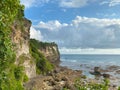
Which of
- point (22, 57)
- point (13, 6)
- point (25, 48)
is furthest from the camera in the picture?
point (25, 48)

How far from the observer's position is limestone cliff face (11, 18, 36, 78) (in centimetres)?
6539

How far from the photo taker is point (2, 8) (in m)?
19.9

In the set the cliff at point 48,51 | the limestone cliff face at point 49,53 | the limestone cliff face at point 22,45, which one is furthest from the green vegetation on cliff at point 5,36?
the limestone cliff face at point 49,53

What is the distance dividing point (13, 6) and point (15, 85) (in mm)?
29933

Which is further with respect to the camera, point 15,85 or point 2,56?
Answer: point 15,85

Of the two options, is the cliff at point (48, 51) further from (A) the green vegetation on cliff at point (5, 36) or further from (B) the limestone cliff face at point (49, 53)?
(A) the green vegetation on cliff at point (5, 36)

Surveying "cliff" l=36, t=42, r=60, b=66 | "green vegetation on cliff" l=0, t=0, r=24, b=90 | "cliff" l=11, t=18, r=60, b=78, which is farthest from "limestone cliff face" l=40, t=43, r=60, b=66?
"green vegetation on cliff" l=0, t=0, r=24, b=90

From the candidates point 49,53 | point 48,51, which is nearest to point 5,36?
point 48,51

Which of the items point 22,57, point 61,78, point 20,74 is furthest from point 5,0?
point 61,78

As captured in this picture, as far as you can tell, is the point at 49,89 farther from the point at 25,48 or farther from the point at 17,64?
the point at 25,48

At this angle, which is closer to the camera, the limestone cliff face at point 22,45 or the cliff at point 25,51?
the limestone cliff face at point 22,45

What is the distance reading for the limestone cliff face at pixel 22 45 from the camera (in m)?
65.4

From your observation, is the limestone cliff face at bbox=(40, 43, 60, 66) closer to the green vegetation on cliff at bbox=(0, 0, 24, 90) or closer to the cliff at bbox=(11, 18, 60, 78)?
the cliff at bbox=(11, 18, 60, 78)

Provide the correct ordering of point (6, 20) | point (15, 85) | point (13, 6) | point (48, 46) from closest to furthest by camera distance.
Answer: point (6, 20), point (13, 6), point (15, 85), point (48, 46)
